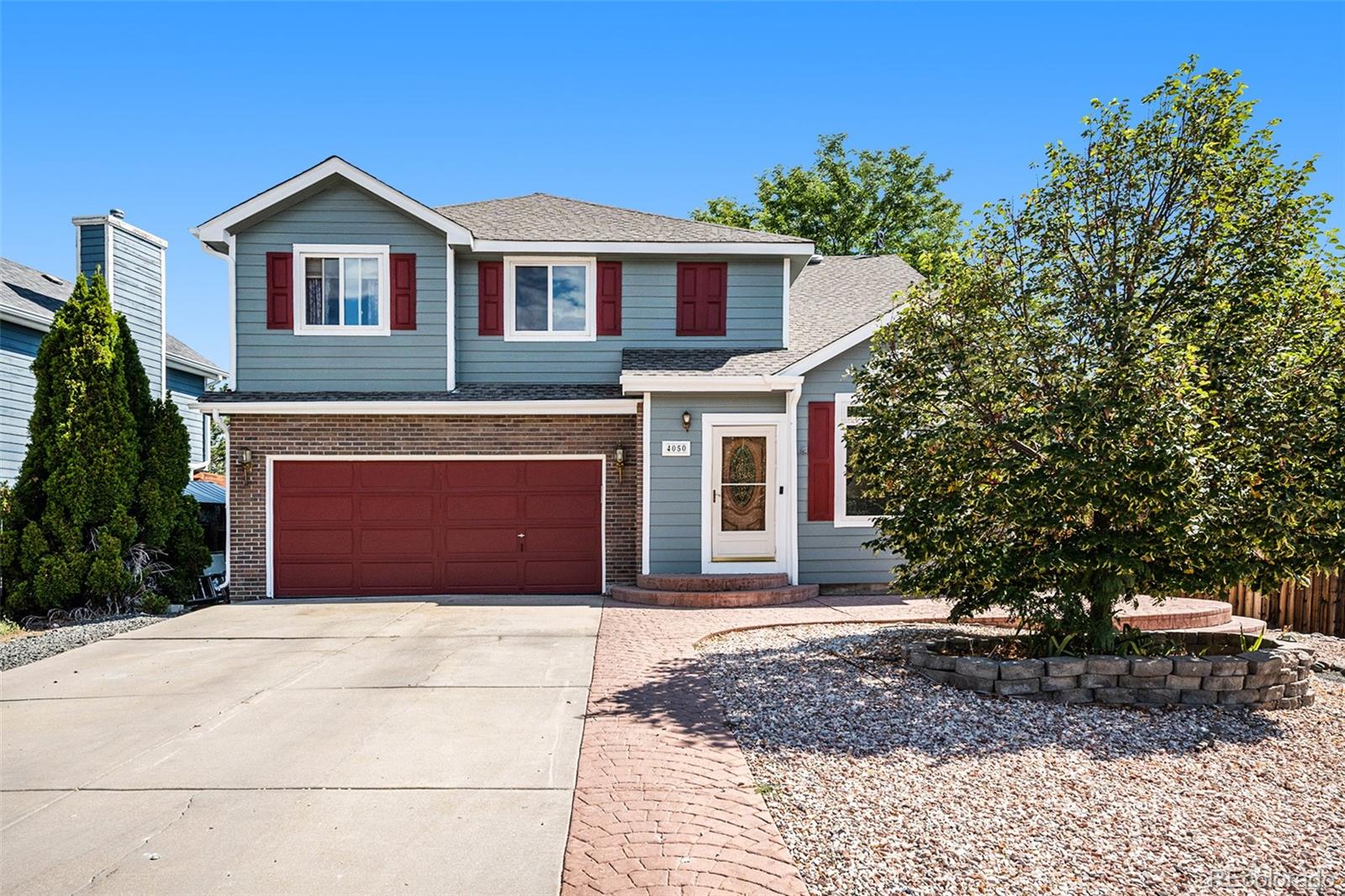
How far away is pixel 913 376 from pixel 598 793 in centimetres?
432

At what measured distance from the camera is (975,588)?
6949mm

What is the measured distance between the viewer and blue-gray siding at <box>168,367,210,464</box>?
18.7 metres

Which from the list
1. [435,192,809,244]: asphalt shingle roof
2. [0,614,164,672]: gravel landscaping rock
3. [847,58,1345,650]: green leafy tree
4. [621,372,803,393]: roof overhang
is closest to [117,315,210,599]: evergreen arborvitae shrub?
[0,614,164,672]: gravel landscaping rock

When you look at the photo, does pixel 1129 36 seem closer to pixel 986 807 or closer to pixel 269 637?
pixel 986 807

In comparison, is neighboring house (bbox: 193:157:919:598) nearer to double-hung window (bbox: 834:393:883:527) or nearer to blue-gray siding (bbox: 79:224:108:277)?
double-hung window (bbox: 834:393:883:527)

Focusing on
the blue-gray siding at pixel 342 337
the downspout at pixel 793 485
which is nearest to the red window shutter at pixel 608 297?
the blue-gray siding at pixel 342 337

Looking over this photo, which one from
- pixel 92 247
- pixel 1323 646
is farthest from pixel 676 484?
pixel 92 247

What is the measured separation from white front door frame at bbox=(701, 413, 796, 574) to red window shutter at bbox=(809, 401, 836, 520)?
0.34 m

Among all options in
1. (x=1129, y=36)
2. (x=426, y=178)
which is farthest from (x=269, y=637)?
(x=1129, y=36)

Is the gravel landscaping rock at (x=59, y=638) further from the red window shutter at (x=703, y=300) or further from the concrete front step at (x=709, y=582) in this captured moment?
the red window shutter at (x=703, y=300)

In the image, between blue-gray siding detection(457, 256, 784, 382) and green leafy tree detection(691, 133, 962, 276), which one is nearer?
blue-gray siding detection(457, 256, 784, 382)

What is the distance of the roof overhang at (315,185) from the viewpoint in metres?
11.9

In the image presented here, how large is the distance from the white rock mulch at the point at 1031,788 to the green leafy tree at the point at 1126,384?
1.17m

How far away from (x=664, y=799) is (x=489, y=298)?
9.92m
